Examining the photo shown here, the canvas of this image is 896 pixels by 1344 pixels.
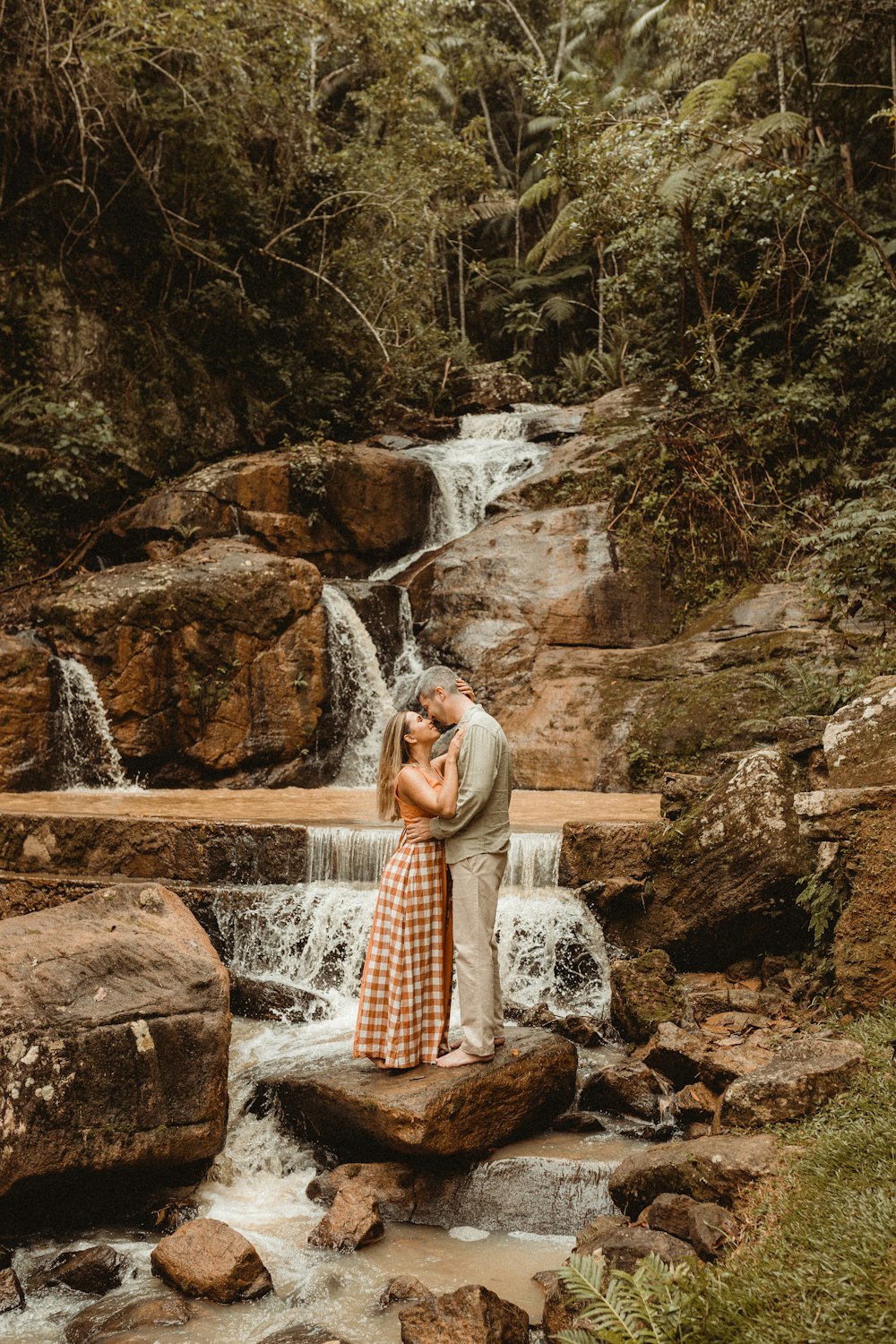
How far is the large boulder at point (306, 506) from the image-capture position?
44.3 feet

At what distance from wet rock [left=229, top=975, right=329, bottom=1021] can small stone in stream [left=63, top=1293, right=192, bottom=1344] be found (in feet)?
9.25

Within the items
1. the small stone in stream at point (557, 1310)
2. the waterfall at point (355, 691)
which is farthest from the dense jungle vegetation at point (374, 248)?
the small stone in stream at point (557, 1310)

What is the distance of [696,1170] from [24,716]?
9026 millimetres

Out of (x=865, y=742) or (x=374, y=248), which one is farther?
(x=374, y=248)

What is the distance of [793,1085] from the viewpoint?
13.0 feet

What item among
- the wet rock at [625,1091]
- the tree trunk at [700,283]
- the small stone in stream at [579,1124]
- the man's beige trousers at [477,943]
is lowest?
the small stone in stream at [579,1124]

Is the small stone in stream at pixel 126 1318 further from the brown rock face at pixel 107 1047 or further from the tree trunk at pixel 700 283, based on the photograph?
the tree trunk at pixel 700 283

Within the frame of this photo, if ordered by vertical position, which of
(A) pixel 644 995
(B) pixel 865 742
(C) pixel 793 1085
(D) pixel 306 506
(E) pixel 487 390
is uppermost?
(E) pixel 487 390

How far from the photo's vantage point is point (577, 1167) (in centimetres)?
448

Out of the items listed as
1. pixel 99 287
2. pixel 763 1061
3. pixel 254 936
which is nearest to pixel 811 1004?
pixel 763 1061

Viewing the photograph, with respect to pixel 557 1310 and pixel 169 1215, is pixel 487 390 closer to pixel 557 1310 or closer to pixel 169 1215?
pixel 169 1215

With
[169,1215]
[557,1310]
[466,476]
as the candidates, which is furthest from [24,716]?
[557,1310]

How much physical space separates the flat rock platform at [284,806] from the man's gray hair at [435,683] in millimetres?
2680

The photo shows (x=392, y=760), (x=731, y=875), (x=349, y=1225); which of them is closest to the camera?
(x=349, y=1225)
